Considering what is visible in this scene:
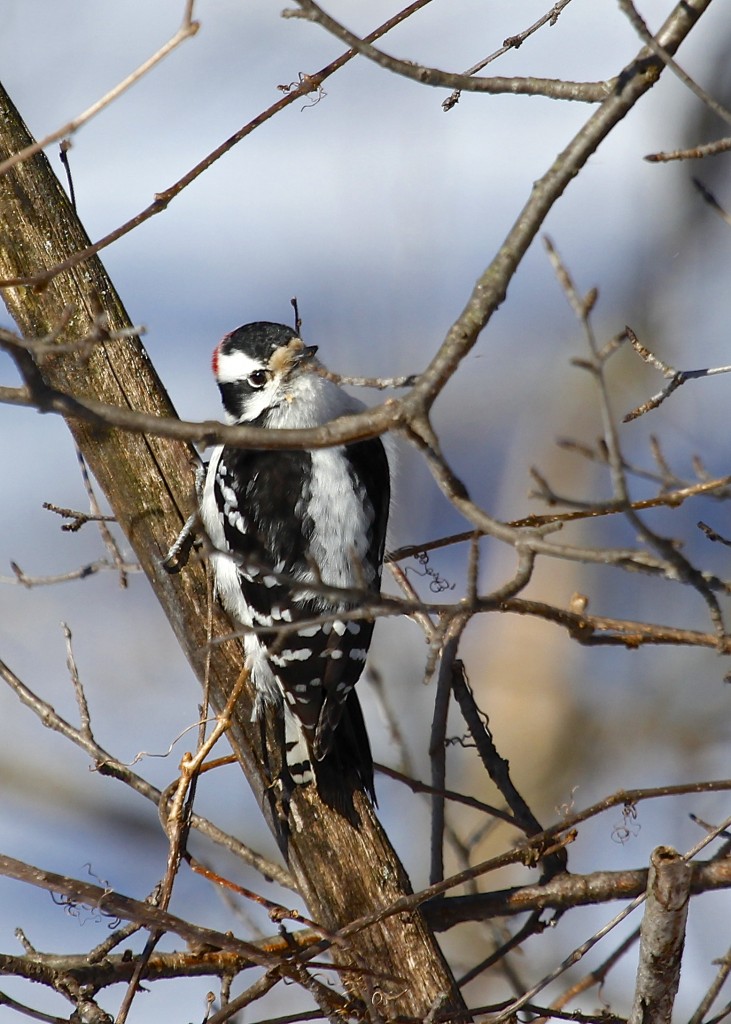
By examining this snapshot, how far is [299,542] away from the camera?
3686mm

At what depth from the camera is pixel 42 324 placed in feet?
10.8

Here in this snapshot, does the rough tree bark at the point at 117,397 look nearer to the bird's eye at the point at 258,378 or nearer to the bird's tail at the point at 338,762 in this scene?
the bird's tail at the point at 338,762

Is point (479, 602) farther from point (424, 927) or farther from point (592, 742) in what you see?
point (592, 742)

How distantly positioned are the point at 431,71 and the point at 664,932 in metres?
1.81

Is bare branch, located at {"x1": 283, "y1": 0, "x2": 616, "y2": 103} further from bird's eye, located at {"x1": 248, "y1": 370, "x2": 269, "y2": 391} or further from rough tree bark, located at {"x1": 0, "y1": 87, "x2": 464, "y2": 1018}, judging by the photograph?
bird's eye, located at {"x1": 248, "y1": 370, "x2": 269, "y2": 391}

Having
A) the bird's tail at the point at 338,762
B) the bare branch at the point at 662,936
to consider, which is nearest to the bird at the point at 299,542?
the bird's tail at the point at 338,762

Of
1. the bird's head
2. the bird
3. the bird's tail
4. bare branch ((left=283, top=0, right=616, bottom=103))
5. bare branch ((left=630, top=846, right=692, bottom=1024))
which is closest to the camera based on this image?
bare branch ((left=283, top=0, right=616, bottom=103))

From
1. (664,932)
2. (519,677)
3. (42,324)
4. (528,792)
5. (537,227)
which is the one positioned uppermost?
(519,677)

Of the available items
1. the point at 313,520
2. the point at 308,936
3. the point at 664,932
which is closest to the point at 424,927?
the point at 308,936

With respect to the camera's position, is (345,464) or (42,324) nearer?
(42,324)

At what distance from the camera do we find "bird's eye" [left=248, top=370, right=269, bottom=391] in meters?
4.09

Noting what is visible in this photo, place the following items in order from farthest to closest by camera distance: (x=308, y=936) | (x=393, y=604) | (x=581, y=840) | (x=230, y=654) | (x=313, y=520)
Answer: (x=581, y=840) < (x=313, y=520) < (x=230, y=654) < (x=308, y=936) < (x=393, y=604)

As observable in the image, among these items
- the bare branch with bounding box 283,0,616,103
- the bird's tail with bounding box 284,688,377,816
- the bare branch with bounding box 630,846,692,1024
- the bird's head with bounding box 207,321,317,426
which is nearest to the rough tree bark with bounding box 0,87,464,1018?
the bird's tail with bounding box 284,688,377,816

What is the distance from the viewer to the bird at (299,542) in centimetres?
338
